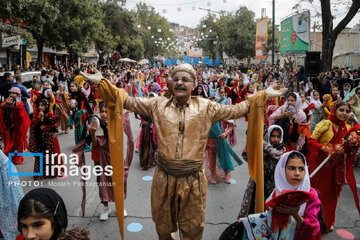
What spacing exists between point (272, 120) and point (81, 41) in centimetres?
1762

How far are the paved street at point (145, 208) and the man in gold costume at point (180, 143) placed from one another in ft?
3.88

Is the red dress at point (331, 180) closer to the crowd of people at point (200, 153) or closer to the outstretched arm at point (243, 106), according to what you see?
the crowd of people at point (200, 153)

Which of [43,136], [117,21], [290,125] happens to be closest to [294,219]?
[290,125]

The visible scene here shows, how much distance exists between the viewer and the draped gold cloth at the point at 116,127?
9.41 feet

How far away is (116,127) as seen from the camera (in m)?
2.95

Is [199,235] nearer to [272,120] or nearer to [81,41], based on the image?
[272,120]

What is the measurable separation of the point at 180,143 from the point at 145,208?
7.53 ft

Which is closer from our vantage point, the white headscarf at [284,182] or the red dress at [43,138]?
the white headscarf at [284,182]

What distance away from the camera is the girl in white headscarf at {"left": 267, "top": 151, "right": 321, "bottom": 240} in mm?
2252

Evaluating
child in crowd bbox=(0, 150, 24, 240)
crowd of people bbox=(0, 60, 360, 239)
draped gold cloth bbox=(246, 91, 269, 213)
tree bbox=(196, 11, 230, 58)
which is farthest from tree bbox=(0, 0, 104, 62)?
tree bbox=(196, 11, 230, 58)

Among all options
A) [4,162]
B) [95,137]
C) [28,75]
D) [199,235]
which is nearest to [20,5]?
[28,75]

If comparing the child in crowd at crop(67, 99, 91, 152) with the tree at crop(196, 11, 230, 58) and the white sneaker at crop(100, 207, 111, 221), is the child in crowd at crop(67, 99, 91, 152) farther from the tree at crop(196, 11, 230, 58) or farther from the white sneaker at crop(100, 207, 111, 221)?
the tree at crop(196, 11, 230, 58)

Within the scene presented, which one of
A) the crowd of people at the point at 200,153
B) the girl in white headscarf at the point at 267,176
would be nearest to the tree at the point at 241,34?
the crowd of people at the point at 200,153

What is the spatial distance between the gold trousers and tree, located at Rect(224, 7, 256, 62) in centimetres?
3757
